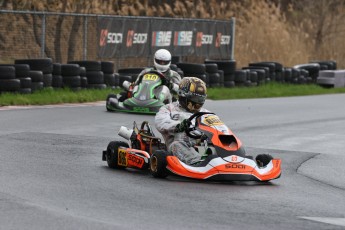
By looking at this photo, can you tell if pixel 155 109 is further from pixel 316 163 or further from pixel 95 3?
pixel 95 3

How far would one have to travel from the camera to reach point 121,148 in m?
10.4

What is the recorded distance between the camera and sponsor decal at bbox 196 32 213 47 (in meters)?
27.7

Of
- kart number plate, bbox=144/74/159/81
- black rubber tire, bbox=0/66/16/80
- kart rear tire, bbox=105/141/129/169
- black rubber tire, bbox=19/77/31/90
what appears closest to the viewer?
kart rear tire, bbox=105/141/129/169

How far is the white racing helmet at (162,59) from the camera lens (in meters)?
18.1

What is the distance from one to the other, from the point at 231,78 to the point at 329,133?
9.57m

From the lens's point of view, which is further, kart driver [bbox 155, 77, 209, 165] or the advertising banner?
the advertising banner

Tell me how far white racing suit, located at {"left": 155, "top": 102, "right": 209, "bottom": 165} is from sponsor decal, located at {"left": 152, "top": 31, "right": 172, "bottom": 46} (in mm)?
15285

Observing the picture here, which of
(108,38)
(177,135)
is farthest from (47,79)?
(177,135)

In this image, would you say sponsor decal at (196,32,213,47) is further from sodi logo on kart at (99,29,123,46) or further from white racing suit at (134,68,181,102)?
white racing suit at (134,68,181,102)

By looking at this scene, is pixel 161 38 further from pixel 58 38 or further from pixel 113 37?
pixel 58 38

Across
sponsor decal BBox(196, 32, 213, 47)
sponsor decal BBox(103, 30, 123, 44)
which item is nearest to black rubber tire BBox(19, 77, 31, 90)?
sponsor decal BBox(103, 30, 123, 44)

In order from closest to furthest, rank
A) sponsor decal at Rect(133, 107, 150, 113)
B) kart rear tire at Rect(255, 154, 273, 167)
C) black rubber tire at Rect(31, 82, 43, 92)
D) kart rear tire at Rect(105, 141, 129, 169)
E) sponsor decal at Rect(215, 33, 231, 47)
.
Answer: kart rear tire at Rect(255, 154, 273, 167) → kart rear tire at Rect(105, 141, 129, 169) → sponsor decal at Rect(133, 107, 150, 113) → black rubber tire at Rect(31, 82, 43, 92) → sponsor decal at Rect(215, 33, 231, 47)

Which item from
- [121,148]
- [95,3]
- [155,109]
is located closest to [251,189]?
[121,148]

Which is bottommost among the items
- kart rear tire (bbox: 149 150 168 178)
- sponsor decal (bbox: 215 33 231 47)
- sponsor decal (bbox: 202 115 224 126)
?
sponsor decal (bbox: 215 33 231 47)
